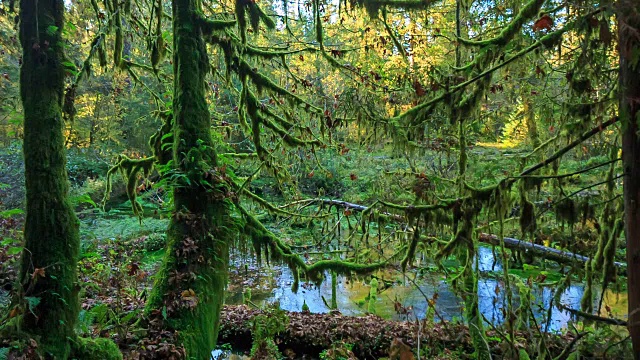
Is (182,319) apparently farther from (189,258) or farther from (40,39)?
(40,39)

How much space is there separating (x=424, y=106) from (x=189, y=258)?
2.98m

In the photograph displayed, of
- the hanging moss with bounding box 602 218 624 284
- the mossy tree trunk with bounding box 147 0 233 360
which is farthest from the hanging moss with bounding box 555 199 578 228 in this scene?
the mossy tree trunk with bounding box 147 0 233 360

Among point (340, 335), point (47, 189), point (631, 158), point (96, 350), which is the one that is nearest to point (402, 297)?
point (340, 335)

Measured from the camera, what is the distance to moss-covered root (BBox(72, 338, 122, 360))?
3.25m

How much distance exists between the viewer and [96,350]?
3377 mm

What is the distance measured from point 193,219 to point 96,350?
154cm

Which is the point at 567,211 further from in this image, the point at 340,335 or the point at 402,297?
the point at 402,297

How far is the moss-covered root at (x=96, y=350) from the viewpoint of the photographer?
10.7ft

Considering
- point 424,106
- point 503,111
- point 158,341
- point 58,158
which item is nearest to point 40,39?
point 58,158

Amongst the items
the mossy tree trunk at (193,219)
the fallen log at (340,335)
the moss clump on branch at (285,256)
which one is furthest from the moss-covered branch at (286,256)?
the fallen log at (340,335)

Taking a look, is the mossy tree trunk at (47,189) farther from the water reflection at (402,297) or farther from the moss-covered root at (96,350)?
the water reflection at (402,297)

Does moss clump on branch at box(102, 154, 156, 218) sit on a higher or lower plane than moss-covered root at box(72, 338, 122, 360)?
higher

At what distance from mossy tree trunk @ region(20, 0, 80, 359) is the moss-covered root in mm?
105

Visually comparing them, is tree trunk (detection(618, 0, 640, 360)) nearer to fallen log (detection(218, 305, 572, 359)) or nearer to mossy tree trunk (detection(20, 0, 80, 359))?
mossy tree trunk (detection(20, 0, 80, 359))
